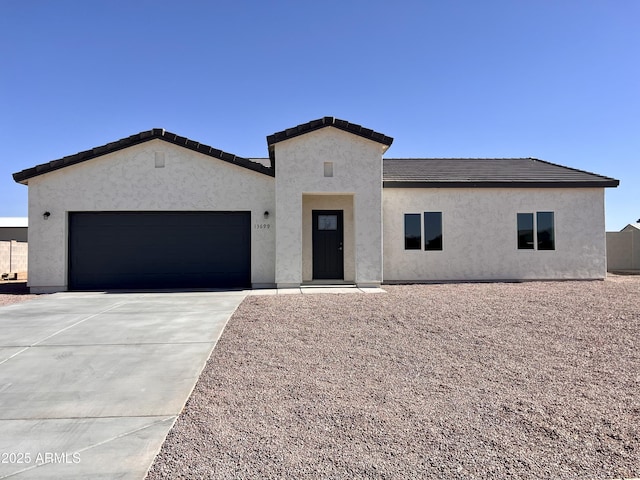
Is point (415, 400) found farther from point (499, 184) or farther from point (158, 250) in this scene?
point (499, 184)

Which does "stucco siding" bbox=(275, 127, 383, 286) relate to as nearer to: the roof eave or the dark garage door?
the dark garage door

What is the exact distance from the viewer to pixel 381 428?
3.82 metres

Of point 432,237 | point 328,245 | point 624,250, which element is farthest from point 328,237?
point 624,250

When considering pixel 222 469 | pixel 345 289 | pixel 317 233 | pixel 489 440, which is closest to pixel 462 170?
pixel 317 233

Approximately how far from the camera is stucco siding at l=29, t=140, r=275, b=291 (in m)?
13.1

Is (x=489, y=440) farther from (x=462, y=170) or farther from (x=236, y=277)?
(x=462, y=170)

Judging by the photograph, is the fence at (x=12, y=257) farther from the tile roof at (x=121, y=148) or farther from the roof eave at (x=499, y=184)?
the roof eave at (x=499, y=184)

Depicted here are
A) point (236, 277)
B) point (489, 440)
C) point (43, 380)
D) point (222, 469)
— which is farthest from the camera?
point (236, 277)

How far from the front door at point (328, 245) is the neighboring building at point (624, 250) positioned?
14.4 meters

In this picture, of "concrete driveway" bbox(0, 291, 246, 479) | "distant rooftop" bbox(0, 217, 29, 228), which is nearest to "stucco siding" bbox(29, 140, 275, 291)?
"concrete driveway" bbox(0, 291, 246, 479)

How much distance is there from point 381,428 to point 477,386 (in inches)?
62.1

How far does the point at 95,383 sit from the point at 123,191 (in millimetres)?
9378

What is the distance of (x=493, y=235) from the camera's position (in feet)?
48.8

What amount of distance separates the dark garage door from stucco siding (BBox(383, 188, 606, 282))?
509cm
